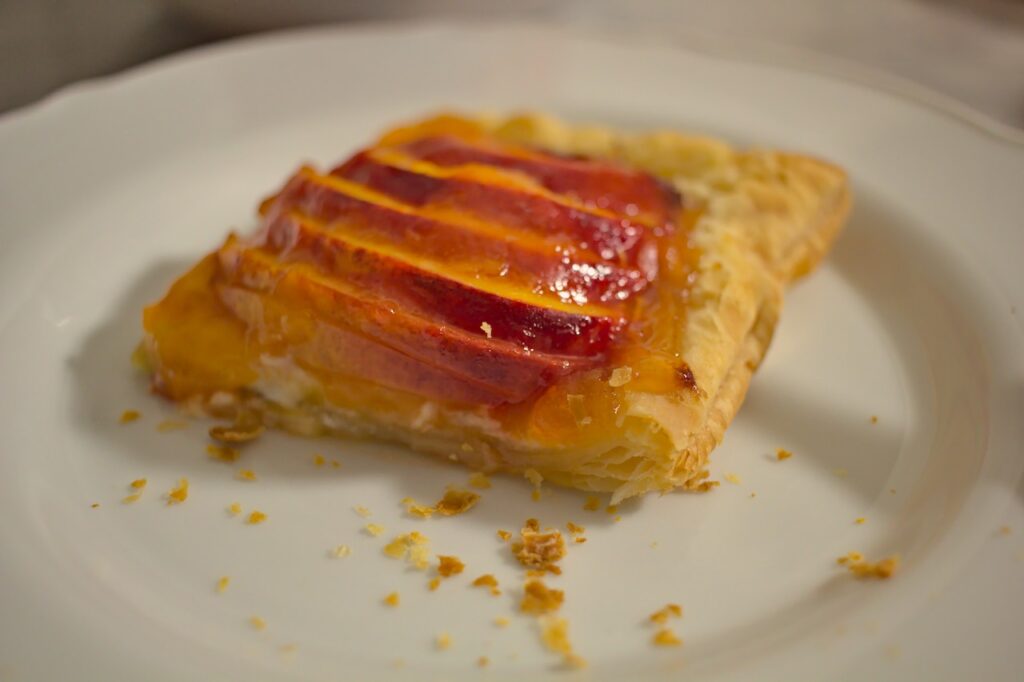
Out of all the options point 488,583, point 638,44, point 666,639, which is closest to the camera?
point 666,639

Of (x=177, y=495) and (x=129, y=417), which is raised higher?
(x=129, y=417)

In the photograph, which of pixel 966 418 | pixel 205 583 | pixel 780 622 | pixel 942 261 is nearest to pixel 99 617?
pixel 205 583

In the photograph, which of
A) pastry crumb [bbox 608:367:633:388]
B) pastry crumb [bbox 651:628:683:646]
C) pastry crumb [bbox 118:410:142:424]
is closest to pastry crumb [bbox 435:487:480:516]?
pastry crumb [bbox 608:367:633:388]

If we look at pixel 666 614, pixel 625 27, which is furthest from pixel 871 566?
pixel 625 27

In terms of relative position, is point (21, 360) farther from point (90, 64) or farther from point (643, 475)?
point (90, 64)

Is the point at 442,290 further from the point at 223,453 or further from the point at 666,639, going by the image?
the point at 666,639

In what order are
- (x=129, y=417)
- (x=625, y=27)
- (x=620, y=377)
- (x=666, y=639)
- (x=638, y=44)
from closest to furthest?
(x=666, y=639), (x=620, y=377), (x=129, y=417), (x=638, y=44), (x=625, y=27)

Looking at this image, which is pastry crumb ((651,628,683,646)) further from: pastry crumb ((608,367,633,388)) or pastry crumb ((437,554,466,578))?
pastry crumb ((608,367,633,388))

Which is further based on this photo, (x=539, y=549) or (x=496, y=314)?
(x=496, y=314)
